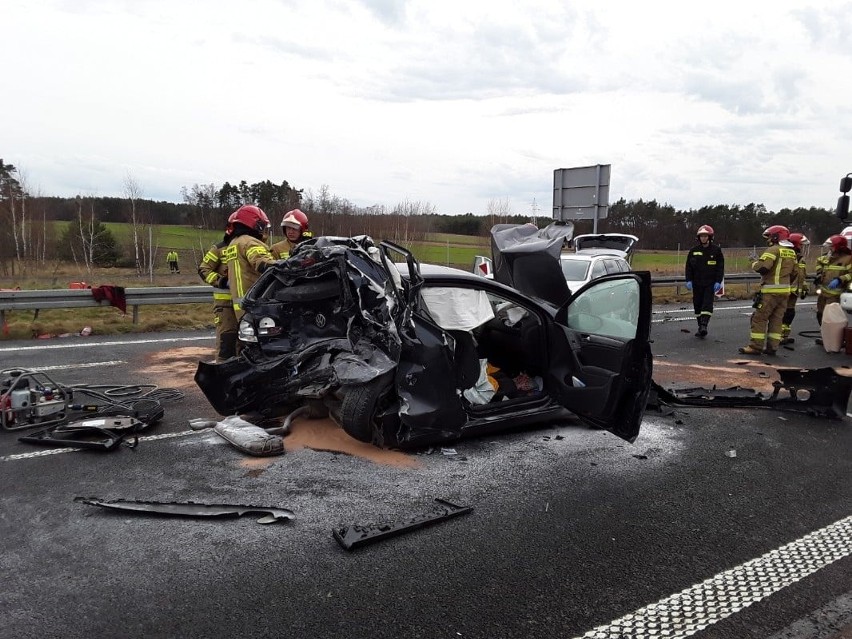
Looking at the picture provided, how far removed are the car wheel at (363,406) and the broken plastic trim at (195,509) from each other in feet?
2.78

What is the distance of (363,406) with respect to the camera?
398 cm

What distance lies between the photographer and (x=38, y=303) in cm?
884

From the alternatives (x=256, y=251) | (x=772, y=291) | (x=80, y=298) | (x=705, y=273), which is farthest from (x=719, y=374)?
(x=80, y=298)

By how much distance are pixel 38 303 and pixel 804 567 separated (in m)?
9.84

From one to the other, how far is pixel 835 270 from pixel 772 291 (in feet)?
5.31

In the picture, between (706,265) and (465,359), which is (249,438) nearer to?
(465,359)

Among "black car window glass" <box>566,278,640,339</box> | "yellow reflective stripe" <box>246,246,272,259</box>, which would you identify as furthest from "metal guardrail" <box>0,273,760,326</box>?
"black car window glass" <box>566,278,640,339</box>

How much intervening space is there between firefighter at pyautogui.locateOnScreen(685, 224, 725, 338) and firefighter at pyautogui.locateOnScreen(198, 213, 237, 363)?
7.82 metres

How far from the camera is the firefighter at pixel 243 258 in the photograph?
5.93 metres

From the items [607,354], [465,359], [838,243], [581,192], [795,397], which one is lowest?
[795,397]

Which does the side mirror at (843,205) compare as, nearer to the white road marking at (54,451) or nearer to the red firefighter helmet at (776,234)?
the red firefighter helmet at (776,234)

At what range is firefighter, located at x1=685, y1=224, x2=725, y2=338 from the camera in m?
10.2

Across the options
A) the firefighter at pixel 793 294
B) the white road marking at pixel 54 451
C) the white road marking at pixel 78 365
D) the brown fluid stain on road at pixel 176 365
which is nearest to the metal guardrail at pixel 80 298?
the brown fluid stain on road at pixel 176 365

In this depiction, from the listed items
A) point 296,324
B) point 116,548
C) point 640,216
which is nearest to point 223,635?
point 116,548
